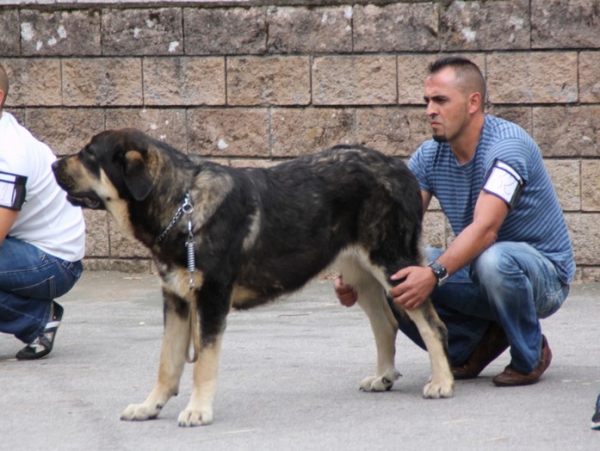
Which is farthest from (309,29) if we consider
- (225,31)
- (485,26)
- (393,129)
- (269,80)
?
(485,26)

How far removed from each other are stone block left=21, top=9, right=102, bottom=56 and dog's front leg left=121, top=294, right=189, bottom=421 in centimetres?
532

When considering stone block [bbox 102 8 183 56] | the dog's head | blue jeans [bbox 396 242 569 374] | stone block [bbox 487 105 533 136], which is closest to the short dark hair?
blue jeans [bbox 396 242 569 374]

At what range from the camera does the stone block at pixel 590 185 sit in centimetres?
948

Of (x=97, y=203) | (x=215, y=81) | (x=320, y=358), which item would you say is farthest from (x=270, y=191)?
(x=215, y=81)

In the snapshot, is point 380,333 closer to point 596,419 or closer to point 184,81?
point 596,419

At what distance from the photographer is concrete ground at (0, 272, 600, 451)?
4.89 m

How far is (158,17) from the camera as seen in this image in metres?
10.1

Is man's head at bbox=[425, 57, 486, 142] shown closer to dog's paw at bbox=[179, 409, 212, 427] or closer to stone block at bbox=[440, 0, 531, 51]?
dog's paw at bbox=[179, 409, 212, 427]

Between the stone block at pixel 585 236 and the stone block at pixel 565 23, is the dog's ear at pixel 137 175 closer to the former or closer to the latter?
the stone block at pixel 565 23

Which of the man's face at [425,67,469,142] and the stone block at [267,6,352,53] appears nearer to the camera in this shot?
the man's face at [425,67,469,142]

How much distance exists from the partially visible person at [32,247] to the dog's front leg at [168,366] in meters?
1.69

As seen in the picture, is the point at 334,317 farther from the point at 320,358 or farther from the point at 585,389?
the point at 585,389

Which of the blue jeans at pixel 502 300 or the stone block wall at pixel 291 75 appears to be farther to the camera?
the stone block wall at pixel 291 75

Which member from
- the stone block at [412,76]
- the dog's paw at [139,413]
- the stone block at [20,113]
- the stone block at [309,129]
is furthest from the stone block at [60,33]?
the dog's paw at [139,413]
